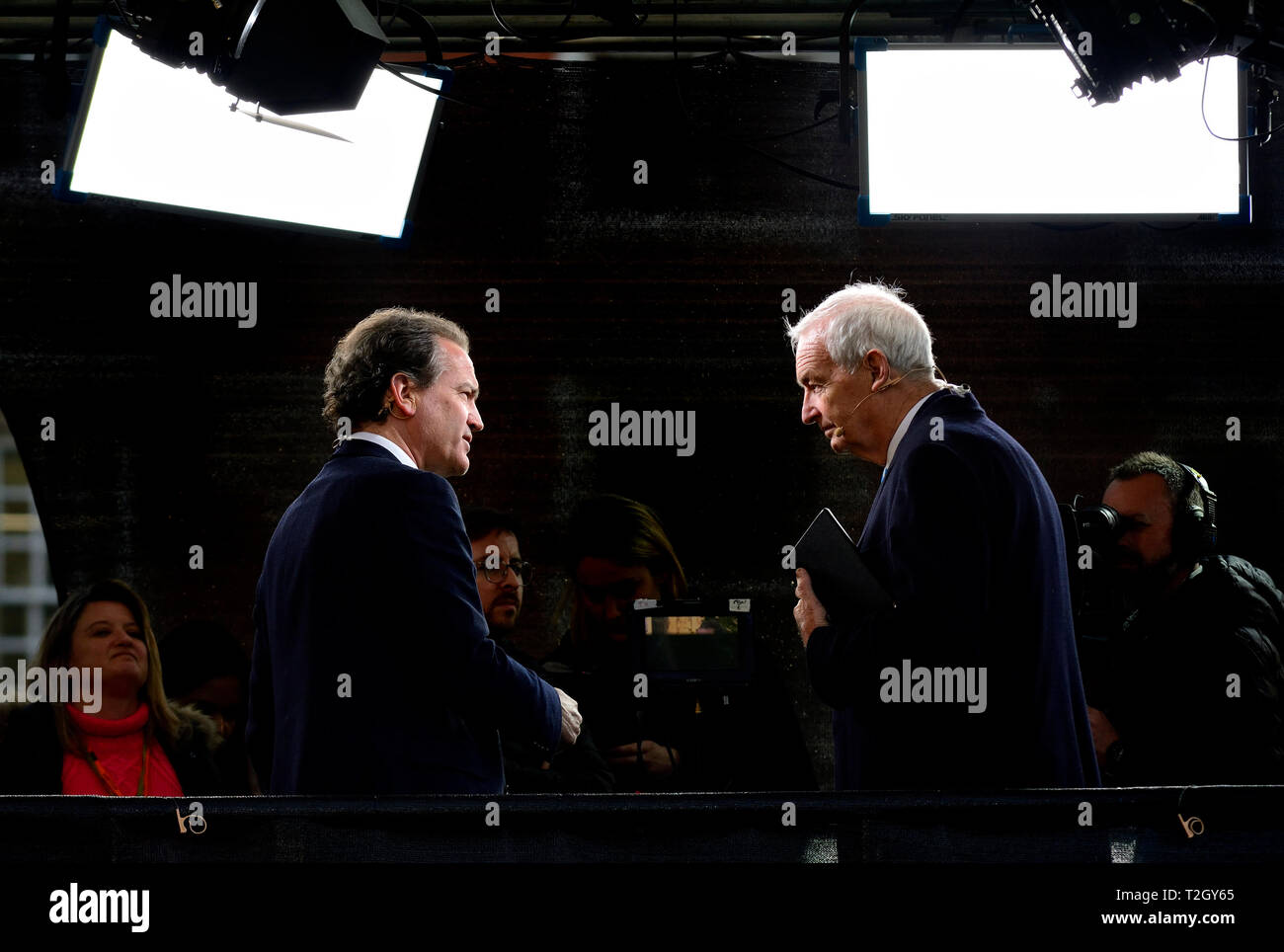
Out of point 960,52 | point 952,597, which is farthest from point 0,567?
point 952,597

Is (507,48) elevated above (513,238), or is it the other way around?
(507,48)

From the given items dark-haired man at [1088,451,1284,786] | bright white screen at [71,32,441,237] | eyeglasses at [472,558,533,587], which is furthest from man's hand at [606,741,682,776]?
bright white screen at [71,32,441,237]

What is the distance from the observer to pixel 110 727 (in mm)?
2678

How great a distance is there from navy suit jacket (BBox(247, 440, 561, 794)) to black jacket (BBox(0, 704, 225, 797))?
1044mm

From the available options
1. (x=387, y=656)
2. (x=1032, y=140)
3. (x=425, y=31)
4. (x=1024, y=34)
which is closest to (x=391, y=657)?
(x=387, y=656)

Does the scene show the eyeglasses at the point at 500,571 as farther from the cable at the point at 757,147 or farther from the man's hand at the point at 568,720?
the cable at the point at 757,147

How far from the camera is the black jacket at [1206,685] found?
257 centimetres

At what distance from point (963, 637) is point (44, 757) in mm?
1965

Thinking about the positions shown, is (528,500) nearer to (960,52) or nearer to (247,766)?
(247,766)

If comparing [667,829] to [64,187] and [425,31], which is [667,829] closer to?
[64,187]

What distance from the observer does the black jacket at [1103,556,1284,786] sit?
2570 mm

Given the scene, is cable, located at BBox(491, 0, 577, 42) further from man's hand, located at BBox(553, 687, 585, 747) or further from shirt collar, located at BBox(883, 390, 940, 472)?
man's hand, located at BBox(553, 687, 585, 747)
